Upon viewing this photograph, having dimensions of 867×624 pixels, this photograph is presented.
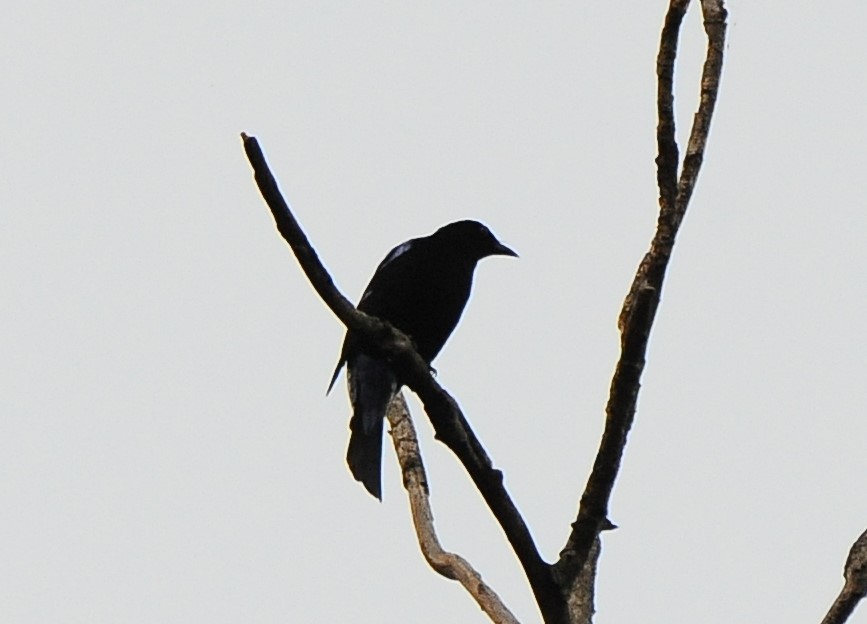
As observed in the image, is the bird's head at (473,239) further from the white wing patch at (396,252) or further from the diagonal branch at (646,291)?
the diagonal branch at (646,291)

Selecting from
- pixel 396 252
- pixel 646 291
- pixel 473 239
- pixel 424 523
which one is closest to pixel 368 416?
pixel 424 523

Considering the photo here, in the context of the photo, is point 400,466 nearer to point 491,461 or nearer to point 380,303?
point 380,303

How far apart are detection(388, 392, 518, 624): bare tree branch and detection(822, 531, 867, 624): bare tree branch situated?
951 millimetres

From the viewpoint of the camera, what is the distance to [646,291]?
3143mm

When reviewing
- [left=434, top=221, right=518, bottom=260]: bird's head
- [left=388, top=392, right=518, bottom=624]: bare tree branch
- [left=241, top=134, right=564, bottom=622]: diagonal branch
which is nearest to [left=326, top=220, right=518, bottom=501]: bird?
[left=434, top=221, right=518, bottom=260]: bird's head

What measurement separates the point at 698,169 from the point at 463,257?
9.43 feet

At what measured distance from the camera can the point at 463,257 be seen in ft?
20.6

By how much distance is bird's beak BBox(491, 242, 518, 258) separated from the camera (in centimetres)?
668

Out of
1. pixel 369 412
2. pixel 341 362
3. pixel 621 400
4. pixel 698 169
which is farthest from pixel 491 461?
pixel 341 362

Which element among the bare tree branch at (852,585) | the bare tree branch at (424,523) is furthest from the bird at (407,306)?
the bare tree branch at (852,585)

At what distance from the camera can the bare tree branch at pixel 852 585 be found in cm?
336

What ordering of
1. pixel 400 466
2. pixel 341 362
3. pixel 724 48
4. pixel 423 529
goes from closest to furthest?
pixel 724 48
pixel 423 529
pixel 400 466
pixel 341 362

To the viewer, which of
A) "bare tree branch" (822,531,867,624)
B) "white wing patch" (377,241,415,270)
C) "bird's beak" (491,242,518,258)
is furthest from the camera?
"bird's beak" (491,242,518,258)

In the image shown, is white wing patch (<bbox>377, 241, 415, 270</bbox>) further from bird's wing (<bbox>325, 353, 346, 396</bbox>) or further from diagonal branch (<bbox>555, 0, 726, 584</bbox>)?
diagonal branch (<bbox>555, 0, 726, 584</bbox>)
